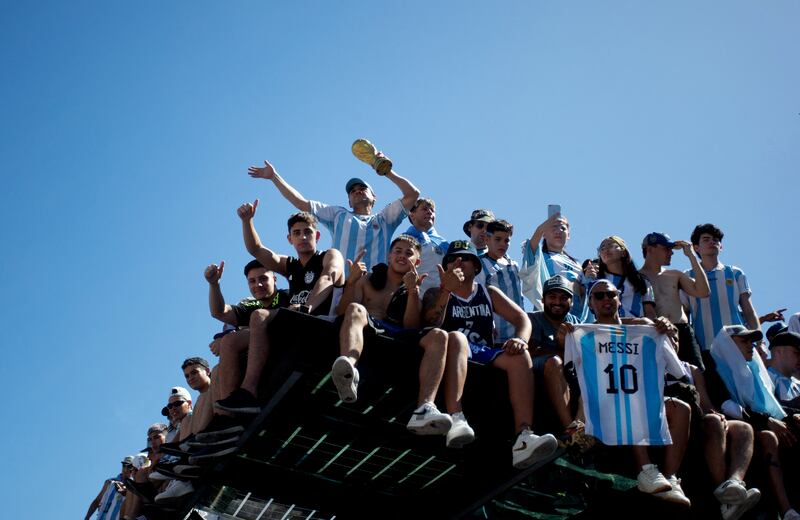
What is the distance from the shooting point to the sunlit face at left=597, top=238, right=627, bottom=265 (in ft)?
31.4

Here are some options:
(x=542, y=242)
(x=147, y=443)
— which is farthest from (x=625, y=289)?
(x=147, y=443)

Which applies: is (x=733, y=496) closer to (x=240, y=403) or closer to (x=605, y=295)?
(x=605, y=295)

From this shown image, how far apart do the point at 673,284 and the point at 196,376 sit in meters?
5.53

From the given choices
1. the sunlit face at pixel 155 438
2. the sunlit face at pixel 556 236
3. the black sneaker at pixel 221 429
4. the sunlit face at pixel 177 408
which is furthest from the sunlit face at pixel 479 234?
the sunlit face at pixel 155 438

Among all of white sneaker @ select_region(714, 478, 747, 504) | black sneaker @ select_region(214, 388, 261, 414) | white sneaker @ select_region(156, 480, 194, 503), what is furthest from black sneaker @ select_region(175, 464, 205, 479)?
white sneaker @ select_region(714, 478, 747, 504)

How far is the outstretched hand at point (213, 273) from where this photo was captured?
28.6ft

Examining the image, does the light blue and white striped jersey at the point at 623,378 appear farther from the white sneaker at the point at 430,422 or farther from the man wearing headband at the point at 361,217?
the man wearing headband at the point at 361,217

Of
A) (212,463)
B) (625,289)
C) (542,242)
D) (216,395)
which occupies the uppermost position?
(542,242)

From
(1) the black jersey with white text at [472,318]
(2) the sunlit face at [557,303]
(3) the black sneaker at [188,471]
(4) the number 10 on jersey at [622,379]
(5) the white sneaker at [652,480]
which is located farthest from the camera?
(2) the sunlit face at [557,303]

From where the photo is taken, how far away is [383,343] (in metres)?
7.36

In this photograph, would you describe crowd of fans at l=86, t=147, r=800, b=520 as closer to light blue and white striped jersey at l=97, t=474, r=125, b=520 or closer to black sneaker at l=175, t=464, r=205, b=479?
black sneaker at l=175, t=464, r=205, b=479

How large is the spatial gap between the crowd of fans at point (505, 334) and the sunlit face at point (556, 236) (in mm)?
14

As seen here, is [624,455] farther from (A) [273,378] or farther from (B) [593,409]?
(A) [273,378]

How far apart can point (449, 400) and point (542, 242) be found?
367cm
